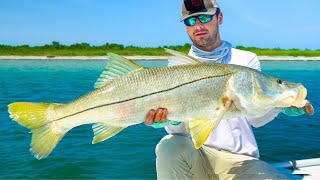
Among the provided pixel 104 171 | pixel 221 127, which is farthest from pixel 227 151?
pixel 104 171

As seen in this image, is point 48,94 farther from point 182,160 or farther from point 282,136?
point 182,160

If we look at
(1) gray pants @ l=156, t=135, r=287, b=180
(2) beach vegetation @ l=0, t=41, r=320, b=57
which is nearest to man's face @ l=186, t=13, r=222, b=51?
(1) gray pants @ l=156, t=135, r=287, b=180

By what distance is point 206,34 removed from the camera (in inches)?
177

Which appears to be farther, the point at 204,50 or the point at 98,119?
the point at 204,50

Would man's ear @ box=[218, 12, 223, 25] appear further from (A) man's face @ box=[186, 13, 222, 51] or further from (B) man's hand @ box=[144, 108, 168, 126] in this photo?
(B) man's hand @ box=[144, 108, 168, 126]

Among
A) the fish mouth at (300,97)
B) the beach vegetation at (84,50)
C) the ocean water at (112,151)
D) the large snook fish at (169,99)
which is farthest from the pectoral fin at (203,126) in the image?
the beach vegetation at (84,50)

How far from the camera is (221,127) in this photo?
4383mm

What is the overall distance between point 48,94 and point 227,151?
590 inches

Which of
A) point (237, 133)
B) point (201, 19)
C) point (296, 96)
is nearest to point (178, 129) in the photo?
point (237, 133)

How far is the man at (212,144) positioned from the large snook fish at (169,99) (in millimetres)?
819

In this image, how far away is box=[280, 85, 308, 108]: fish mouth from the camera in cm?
334

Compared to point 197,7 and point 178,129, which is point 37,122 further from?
point 197,7

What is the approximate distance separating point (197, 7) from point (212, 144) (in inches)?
62.4

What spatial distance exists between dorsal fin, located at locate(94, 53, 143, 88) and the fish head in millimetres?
935
